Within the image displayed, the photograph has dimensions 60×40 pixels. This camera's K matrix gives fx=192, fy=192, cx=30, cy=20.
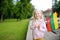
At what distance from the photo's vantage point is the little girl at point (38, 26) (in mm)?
5320

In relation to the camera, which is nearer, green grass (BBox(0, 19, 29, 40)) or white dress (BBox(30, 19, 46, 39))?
white dress (BBox(30, 19, 46, 39))

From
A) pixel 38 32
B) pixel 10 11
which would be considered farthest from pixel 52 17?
Answer: pixel 10 11

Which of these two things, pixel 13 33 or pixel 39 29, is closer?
pixel 39 29

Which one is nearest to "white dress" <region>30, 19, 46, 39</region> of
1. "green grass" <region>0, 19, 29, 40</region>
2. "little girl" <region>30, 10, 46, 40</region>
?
"little girl" <region>30, 10, 46, 40</region>

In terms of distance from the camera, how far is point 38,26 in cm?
531

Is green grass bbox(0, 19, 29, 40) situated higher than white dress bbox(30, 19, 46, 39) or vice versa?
white dress bbox(30, 19, 46, 39)

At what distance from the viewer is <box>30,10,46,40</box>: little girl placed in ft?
17.5

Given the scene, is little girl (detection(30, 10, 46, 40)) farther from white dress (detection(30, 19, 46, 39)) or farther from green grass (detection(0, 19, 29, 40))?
green grass (detection(0, 19, 29, 40))

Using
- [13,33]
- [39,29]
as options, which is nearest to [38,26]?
[39,29]

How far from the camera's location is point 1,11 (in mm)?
38469

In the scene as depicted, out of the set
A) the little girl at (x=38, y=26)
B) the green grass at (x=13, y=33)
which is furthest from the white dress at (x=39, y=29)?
the green grass at (x=13, y=33)

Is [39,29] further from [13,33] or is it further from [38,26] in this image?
[13,33]

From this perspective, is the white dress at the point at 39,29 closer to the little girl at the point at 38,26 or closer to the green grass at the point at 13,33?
the little girl at the point at 38,26

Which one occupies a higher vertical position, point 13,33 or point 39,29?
point 39,29
